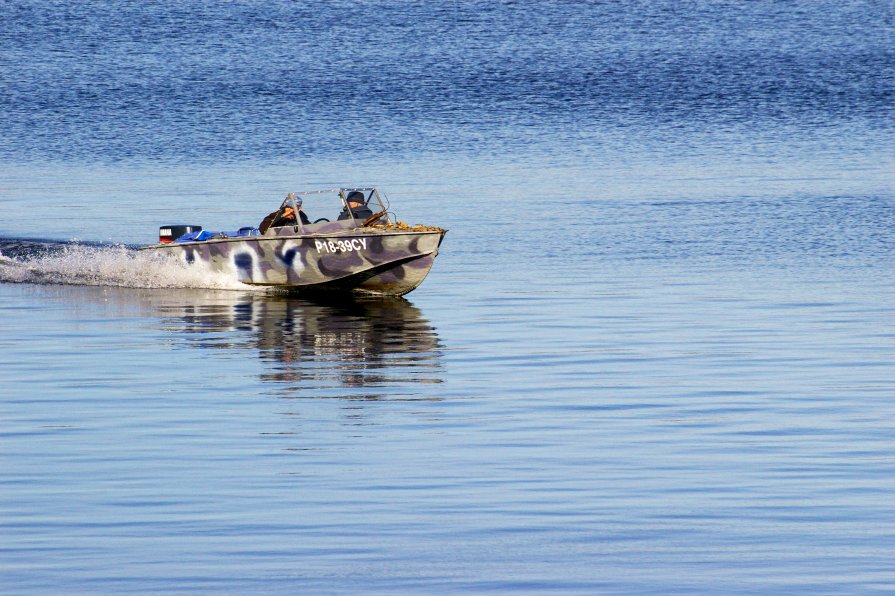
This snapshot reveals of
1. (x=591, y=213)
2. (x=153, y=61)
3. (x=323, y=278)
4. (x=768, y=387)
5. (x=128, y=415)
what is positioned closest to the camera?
(x=128, y=415)

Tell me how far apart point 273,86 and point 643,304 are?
69.5 meters

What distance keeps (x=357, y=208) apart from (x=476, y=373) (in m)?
9.95

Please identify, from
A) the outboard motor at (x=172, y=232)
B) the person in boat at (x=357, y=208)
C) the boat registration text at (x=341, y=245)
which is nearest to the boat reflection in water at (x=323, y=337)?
the boat registration text at (x=341, y=245)

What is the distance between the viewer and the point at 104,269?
115 ft

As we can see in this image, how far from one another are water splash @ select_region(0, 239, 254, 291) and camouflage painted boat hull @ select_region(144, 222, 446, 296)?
0.31m

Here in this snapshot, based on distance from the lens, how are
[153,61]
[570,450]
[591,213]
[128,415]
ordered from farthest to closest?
[153,61] → [591,213] → [128,415] → [570,450]

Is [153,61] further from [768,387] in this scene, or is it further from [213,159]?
[768,387]

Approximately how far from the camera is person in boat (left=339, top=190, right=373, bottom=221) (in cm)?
Answer: 3119

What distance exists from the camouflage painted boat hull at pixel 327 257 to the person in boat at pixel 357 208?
22 cm

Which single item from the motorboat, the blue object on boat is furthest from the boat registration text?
the blue object on boat

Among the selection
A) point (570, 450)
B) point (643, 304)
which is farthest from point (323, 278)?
point (570, 450)

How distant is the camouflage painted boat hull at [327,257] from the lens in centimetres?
3059

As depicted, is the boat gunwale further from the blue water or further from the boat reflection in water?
the boat reflection in water

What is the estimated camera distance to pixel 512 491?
14602mm
